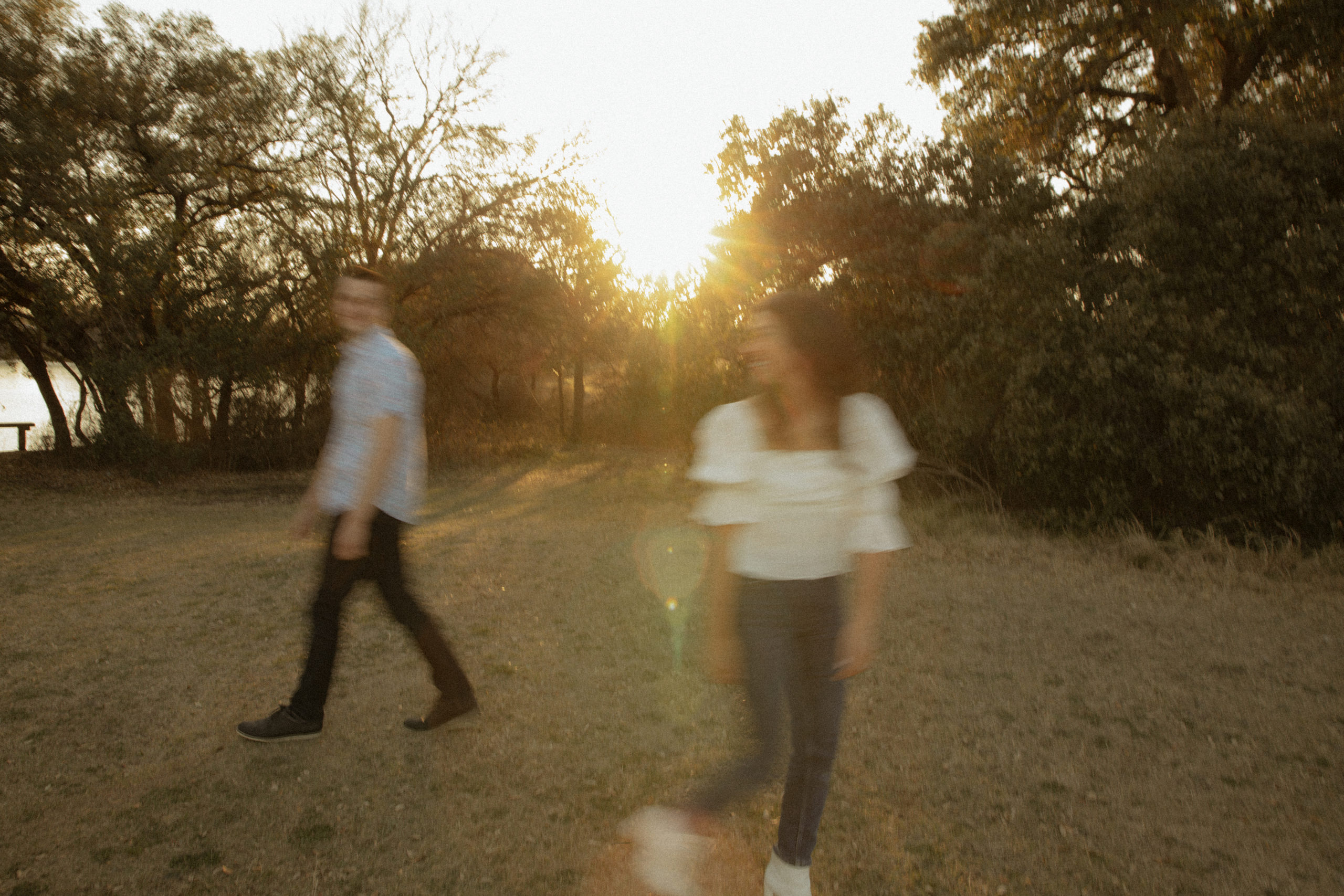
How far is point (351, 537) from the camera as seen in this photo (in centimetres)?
319

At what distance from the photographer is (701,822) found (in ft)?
7.64

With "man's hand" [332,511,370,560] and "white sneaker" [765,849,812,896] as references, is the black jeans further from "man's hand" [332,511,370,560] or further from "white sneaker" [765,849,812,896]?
"white sneaker" [765,849,812,896]

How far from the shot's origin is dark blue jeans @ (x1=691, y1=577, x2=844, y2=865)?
221 cm

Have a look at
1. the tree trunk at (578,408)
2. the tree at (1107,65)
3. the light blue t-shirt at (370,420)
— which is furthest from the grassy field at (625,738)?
the tree trunk at (578,408)

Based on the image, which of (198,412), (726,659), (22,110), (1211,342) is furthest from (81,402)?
(1211,342)

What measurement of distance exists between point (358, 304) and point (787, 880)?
263 cm

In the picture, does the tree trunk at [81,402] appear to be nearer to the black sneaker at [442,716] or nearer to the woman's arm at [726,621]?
the black sneaker at [442,716]

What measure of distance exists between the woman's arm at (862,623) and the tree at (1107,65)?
9.01 metres

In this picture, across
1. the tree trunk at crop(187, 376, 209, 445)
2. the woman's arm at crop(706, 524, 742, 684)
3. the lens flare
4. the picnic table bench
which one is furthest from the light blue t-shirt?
the picnic table bench

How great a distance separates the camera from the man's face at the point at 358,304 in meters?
3.39

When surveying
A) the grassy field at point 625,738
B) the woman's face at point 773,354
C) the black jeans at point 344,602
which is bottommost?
the grassy field at point 625,738

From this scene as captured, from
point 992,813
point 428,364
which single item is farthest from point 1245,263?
point 428,364

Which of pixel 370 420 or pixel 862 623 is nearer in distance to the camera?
pixel 862 623

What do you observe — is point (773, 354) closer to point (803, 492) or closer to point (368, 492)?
point (803, 492)
